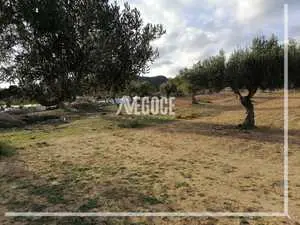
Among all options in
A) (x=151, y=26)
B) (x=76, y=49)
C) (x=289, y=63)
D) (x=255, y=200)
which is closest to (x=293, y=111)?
(x=289, y=63)

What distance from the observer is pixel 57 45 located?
630cm

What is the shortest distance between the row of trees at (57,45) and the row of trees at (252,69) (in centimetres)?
1036

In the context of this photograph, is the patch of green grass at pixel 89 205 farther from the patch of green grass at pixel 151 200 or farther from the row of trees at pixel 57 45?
the row of trees at pixel 57 45

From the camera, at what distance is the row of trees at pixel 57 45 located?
245 inches

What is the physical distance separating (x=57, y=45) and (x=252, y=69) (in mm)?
11871

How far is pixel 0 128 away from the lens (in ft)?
73.0

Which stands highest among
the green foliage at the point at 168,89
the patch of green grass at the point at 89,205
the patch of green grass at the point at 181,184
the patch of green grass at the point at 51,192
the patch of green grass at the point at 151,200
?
the green foliage at the point at 168,89

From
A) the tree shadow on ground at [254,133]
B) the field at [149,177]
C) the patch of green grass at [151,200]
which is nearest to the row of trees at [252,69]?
the tree shadow on ground at [254,133]

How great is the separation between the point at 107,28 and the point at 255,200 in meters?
4.33

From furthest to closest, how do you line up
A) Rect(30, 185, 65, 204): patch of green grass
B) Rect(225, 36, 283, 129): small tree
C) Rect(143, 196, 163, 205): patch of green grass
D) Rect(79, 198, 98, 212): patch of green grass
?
1. Rect(225, 36, 283, 129): small tree
2. Rect(30, 185, 65, 204): patch of green grass
3. Rect(143, 196, 163, 205): patch of green grass
4. Rect(79, 198, 98, 212): patch of green grass

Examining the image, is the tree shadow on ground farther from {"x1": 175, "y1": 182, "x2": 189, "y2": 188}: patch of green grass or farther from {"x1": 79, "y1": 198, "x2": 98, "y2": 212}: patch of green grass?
{"x1": 79, "y1": 198, "x2": 98, "y2": 212}: patch of green grass

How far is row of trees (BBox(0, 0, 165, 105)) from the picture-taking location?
623 cm

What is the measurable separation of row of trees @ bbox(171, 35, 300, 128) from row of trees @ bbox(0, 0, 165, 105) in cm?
1036

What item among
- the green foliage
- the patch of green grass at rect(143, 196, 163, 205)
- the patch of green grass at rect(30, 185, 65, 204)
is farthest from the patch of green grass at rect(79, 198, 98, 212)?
the green foliage
